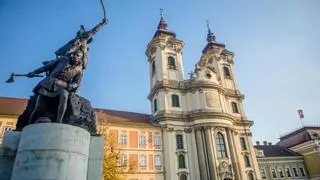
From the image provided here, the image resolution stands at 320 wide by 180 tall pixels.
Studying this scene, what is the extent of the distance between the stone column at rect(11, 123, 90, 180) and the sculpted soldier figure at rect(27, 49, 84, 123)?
0.52 meters

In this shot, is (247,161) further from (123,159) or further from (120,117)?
(120,117)

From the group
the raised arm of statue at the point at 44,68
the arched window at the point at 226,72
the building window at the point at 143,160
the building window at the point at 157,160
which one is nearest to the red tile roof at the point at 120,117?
the building window at the point at 157,160

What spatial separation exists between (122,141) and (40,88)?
27276mm

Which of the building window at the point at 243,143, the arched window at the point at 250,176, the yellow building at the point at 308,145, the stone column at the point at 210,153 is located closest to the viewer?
the stone column at the point at 210,153

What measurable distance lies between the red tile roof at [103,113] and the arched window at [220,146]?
1021cm

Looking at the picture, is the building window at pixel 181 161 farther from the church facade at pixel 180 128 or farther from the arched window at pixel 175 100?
the arched window at pixel 175 100

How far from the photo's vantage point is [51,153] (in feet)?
14.4

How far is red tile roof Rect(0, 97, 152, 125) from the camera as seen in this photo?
2934cm

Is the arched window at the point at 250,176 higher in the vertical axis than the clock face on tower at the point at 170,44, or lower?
lower

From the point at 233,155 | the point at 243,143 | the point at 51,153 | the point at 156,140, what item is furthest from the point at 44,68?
the point at 243,143

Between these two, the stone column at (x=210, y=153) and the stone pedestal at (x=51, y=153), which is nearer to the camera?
the stone pedestal at (x=51, y=153)

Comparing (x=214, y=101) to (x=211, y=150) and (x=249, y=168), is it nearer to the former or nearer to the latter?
(x=211, y=150)

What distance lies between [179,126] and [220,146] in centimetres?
647

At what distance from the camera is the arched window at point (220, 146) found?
112 ft
